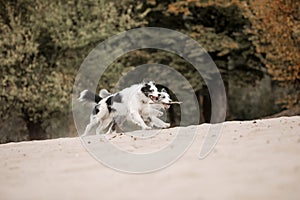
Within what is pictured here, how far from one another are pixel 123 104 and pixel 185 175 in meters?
6.43

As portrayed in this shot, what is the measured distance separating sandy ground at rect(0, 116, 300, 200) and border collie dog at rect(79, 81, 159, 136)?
3532 mm

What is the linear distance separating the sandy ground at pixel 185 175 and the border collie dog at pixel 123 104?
3532 millimetres

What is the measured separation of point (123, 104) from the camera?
12.4 m

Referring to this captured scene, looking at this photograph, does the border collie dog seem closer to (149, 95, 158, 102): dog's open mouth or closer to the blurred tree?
(149, 95, 158, 102): dog's open mouth

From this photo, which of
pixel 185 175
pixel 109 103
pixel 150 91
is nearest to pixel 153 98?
pixel 150 91

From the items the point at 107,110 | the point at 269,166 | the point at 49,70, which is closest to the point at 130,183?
the point at 269,166

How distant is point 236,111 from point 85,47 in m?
10.3

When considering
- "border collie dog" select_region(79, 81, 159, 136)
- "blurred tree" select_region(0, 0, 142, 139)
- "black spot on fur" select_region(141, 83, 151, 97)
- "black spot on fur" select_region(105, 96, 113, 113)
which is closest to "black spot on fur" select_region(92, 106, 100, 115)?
"border collie dog" select_region(79, 81, 159, 136)

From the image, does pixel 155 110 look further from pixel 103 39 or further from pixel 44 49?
pixel 44 49

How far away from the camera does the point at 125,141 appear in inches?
366

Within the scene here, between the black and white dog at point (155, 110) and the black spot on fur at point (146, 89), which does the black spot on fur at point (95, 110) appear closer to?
the black and white dog at point (155, 110)

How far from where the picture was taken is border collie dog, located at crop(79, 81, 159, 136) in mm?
11969

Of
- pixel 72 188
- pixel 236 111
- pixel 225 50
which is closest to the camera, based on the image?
pixel 72 188

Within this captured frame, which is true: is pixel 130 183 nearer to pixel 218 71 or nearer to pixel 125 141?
pixel 125 141
